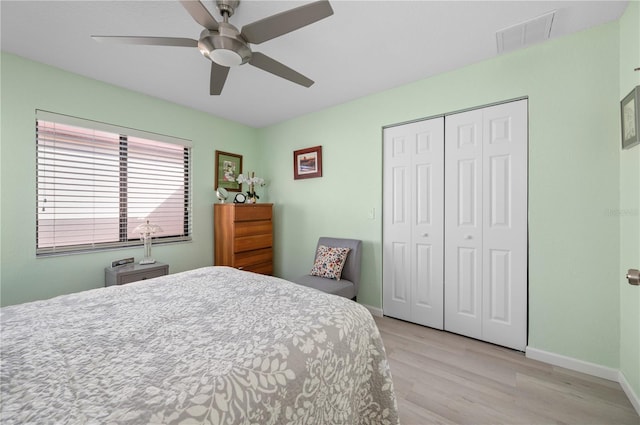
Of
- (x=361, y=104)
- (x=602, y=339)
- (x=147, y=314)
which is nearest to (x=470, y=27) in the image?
(x=361, y=104)

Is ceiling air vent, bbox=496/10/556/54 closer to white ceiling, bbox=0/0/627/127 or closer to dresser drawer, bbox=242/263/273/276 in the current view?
white ceiling, bbox=0/0/627/127

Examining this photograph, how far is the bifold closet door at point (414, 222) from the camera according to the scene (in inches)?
102

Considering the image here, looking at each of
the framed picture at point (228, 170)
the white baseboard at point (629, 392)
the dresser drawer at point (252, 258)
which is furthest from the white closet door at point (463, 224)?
the framed picture at point (228, 170)

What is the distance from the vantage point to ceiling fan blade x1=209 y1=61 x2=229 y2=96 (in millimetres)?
1828

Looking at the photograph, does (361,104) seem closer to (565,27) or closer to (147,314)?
(565,27)

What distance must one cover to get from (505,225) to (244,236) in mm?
2850

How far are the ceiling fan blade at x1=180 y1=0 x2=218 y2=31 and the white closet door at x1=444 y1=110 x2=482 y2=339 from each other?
7.07 ft

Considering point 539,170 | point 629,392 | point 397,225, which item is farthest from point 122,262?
point 629,392

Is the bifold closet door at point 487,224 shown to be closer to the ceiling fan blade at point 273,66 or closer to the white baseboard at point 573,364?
the white baseboard at point 573,364

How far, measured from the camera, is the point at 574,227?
1.95 metres

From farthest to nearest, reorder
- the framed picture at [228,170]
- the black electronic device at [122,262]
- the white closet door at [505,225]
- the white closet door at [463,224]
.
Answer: the framed picture at [228,170] → the black electronic device at [122,262] → the white closet door at [463,224] → the white closet door at [505,225]

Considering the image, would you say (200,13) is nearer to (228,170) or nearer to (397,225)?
(397,225)

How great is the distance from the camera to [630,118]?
5.23ft

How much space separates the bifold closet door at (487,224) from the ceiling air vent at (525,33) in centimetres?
44
